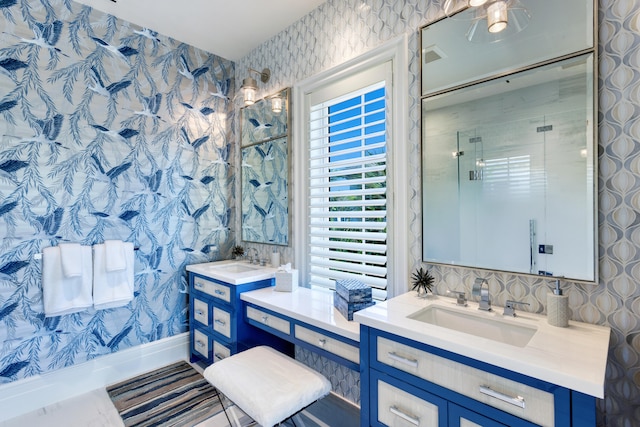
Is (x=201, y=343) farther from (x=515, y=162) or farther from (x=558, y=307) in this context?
(x=515, y=162)

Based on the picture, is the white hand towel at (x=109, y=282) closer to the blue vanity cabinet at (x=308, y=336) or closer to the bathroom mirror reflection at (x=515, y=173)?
the blue vanity cabinet at (x=308, y=336)

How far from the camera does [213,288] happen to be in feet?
8.04

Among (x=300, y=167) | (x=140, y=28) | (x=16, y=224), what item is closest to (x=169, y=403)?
(x=16, y=224)

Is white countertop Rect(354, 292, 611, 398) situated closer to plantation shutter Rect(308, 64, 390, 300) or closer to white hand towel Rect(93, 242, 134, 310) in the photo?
plantation shutter Rect(308, 64, 390, 300)

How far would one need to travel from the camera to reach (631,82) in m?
1.21

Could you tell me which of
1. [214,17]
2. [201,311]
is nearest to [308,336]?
[201,311]

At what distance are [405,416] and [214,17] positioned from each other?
290 cm

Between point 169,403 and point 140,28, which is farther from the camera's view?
point 140,28

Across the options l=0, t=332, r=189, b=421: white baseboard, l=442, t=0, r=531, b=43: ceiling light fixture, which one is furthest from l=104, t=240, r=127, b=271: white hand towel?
l=442, t=0, r=531, b=43: ceiling light fixture

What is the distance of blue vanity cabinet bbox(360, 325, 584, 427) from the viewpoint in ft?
3.10

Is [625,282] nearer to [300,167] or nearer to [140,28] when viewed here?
[300,167]

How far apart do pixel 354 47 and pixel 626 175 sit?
1617mm

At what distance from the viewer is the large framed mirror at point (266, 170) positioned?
262 centimetres

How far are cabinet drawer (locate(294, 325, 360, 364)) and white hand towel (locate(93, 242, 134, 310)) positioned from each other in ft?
4.97
